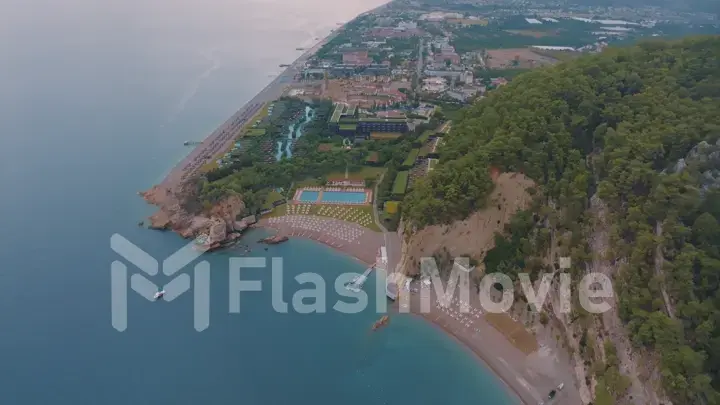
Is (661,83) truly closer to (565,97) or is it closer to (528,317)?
(565,97)

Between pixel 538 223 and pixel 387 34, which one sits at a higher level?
pixel 387 34

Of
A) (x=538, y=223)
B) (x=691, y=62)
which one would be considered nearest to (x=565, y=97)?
(x=691, y=62)

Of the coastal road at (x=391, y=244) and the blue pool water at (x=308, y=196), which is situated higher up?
the blue pool water at (x=308, y=196)

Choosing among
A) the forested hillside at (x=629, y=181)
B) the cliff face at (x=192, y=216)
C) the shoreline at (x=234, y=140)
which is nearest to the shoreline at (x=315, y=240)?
the shoreline at (x=234, y=140)

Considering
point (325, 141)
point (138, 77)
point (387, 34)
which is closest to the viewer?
point (325, 141)

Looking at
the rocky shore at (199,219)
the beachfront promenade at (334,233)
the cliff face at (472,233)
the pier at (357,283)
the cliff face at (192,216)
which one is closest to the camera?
the pier at (357,283)

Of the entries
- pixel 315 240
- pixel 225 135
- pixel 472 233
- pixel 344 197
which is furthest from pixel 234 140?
pixel 472 233

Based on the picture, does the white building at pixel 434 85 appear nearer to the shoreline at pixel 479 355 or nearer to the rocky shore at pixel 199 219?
the rocky shore at pixel 199 219
